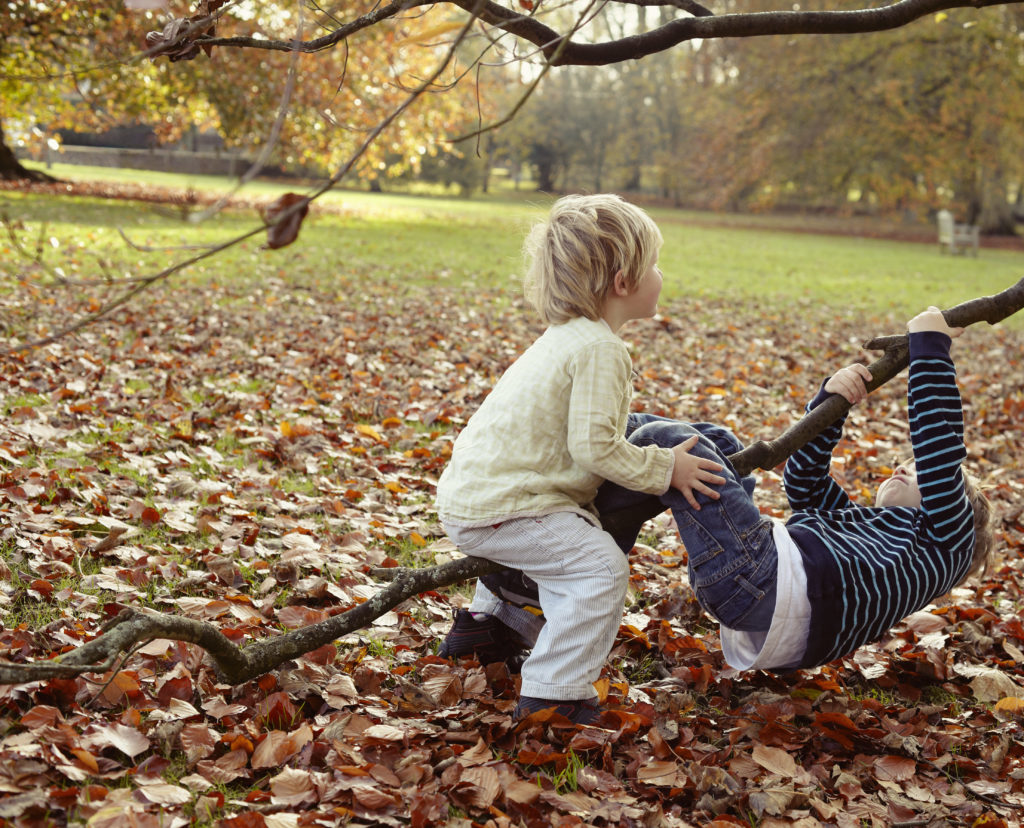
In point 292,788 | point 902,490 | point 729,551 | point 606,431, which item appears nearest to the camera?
point 292,788

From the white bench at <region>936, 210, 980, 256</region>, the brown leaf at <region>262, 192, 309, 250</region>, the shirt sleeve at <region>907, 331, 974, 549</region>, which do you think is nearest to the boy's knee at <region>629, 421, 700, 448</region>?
the shirt sleeve at <region>907, 331, 974, 549</region>

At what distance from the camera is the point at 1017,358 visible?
8.94 metres

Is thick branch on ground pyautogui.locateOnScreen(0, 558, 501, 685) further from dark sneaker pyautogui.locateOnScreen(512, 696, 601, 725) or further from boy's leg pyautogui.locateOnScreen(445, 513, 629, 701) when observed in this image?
dark sneaker pyautogui.locateOnScreen(512, 696, 601, 725)

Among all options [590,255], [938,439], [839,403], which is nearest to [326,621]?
[590,255]

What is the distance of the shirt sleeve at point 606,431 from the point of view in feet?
7.50

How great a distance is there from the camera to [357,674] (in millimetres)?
2549

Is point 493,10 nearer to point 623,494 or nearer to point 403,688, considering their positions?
point 623,494

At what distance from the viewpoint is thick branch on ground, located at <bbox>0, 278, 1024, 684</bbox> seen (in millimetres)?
1846

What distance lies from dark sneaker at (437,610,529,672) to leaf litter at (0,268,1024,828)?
48 mm

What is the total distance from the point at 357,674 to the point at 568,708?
61 centimetres

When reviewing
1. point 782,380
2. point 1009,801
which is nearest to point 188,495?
point 1009,801

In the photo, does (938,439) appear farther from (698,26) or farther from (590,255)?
(698,26)

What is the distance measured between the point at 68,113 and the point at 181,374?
15808mm

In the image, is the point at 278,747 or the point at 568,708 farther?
the point at 568,708
